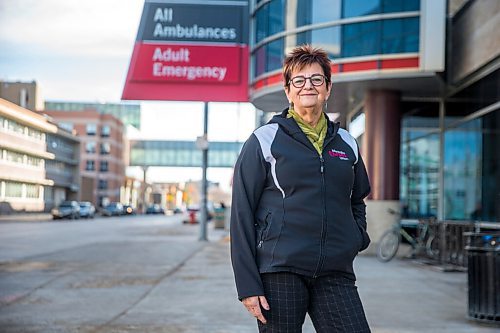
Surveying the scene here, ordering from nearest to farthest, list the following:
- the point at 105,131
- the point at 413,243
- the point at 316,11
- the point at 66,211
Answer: the point at 413,243 < the point at 316,11 < the point at 66,211 < the point at 105,131

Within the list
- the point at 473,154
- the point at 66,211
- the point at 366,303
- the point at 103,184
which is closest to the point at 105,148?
the point at 103,184

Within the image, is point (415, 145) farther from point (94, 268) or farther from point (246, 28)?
point (94, 268)

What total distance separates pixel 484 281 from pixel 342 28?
9.82 m

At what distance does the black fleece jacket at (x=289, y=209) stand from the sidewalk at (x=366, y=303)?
12.6 feet

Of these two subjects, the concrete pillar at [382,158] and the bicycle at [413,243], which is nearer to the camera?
the bicycle at [413,243]

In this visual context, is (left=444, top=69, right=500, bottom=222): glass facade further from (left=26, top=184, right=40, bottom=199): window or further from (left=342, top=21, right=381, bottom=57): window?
(left=26, top=184, right=40, bottom=199): window

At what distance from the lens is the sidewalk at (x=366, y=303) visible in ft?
22.7

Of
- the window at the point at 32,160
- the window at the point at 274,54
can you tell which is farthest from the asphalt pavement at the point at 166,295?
the window at the point at 274,54

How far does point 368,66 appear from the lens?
15539 millimetres

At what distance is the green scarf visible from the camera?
10.2 feet

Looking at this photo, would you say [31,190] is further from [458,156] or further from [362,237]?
[362,237]

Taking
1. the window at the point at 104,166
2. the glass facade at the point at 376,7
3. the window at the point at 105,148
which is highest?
the window at the point at 105,148

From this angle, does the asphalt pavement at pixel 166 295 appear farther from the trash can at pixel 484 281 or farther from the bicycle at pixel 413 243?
the bicycle at pixel 413 243

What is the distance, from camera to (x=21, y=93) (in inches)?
483
